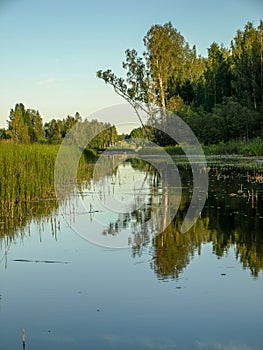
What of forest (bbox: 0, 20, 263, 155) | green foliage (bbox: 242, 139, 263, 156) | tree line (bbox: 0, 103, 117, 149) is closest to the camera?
green foliage (bbox: 242, 139, 263, 156)

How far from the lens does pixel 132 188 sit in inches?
560

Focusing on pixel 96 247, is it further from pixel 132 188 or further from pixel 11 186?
pixel 132 188

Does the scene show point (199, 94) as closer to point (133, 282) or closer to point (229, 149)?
point (229, 149)

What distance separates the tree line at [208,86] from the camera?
109ft

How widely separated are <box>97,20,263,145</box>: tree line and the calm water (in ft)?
79.2

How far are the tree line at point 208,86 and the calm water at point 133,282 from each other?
79.2ft

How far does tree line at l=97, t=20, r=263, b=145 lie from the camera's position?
109 feet

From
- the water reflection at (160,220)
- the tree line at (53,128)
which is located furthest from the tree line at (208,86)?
the water reflection at (160,220)

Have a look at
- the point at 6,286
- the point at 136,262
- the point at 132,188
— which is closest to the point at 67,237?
the point at 136,262

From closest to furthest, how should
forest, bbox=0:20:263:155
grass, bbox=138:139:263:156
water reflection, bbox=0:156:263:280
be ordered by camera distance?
water reflection, bbox=0:156:263:280, grass, bbox=138:139:263:156, forest, bbox=0:20:263:155

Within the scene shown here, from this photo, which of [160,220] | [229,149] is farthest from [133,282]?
[229,149]

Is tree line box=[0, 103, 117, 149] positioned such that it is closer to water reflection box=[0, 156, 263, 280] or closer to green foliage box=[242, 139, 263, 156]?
green foliage box=[242, 139, 263, 156]

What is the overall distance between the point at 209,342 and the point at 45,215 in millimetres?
6062

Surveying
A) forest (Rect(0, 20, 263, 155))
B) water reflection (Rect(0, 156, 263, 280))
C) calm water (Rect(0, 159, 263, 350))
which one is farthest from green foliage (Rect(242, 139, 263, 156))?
calm water (Rect(0, 159, 263, 350))
